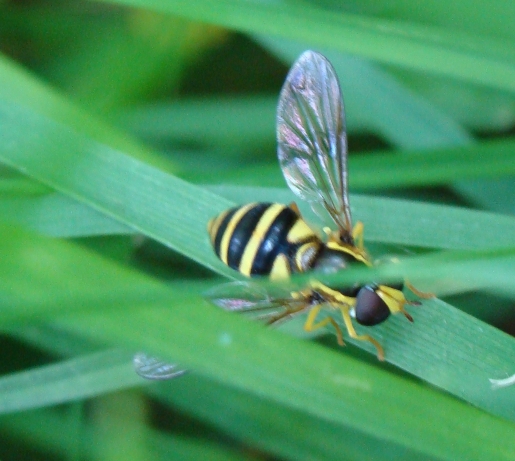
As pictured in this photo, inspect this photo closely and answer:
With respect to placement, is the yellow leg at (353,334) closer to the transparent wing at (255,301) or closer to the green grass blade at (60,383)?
the transparent wing at (255,301)

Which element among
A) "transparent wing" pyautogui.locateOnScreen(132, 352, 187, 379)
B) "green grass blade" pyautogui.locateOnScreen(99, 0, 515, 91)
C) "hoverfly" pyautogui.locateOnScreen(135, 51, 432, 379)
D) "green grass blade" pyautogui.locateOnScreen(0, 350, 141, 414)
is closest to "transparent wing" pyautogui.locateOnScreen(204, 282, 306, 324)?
"hoverfly" pyautogui.locateOnScreen(135, 51, 432, 379)

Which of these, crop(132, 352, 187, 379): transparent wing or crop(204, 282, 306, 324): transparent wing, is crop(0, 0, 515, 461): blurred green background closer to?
crop(204, 282, 306, 324): transparent wing

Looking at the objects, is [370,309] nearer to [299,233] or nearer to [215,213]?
[299,233]

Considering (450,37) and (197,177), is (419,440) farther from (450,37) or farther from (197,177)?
(450,37)

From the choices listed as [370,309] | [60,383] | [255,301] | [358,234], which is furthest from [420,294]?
[60,383]

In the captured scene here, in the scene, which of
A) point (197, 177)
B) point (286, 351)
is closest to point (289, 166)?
point (197, 177)

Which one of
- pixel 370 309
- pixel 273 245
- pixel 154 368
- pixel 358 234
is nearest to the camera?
pixel 154 368

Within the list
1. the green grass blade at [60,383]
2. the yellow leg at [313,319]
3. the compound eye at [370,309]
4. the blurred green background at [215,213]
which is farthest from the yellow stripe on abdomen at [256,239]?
the green grass blade at [60,383]
